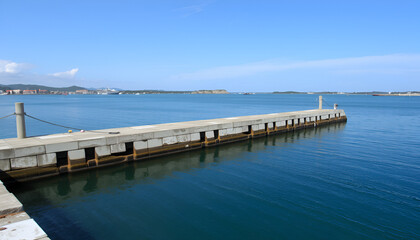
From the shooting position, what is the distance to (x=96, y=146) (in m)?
12.2

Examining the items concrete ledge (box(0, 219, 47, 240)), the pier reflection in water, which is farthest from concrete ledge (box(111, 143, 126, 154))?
concrete ledge (box(0, 219, 47, 240))

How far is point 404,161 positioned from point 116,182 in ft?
49.5

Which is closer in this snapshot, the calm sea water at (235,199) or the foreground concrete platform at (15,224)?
the foreground concrete platform at (15,224)

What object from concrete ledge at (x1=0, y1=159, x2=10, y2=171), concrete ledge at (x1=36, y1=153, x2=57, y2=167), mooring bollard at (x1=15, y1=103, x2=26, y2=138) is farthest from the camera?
mooring bollard at (x1=15, y1=103, x2=26, y2=138)

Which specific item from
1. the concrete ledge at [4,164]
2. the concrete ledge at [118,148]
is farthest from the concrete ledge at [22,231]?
the concrete ledge at [118,148]

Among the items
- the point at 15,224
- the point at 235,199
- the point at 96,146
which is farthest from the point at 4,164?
the point at 235,199

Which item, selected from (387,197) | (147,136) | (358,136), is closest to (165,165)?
(147,136)

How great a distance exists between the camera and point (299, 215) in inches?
324

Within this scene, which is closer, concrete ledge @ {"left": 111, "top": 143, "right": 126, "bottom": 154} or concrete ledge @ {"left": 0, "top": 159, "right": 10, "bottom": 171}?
concrete ledge @ {"left": 0, "top": 159, "right": 10, "bottom": 171}

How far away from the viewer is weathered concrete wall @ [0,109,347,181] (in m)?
10.2

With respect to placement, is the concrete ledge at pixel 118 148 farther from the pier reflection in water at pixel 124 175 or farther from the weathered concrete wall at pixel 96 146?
the pier reflection in water at pixel 124 175

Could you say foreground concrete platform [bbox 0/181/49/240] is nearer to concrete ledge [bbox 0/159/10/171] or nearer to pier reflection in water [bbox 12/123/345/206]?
pier reflection in water [bbox 12/123/345/206]

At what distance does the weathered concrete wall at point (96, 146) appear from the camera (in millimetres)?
10211

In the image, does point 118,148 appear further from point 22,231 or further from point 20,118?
point 22,231
